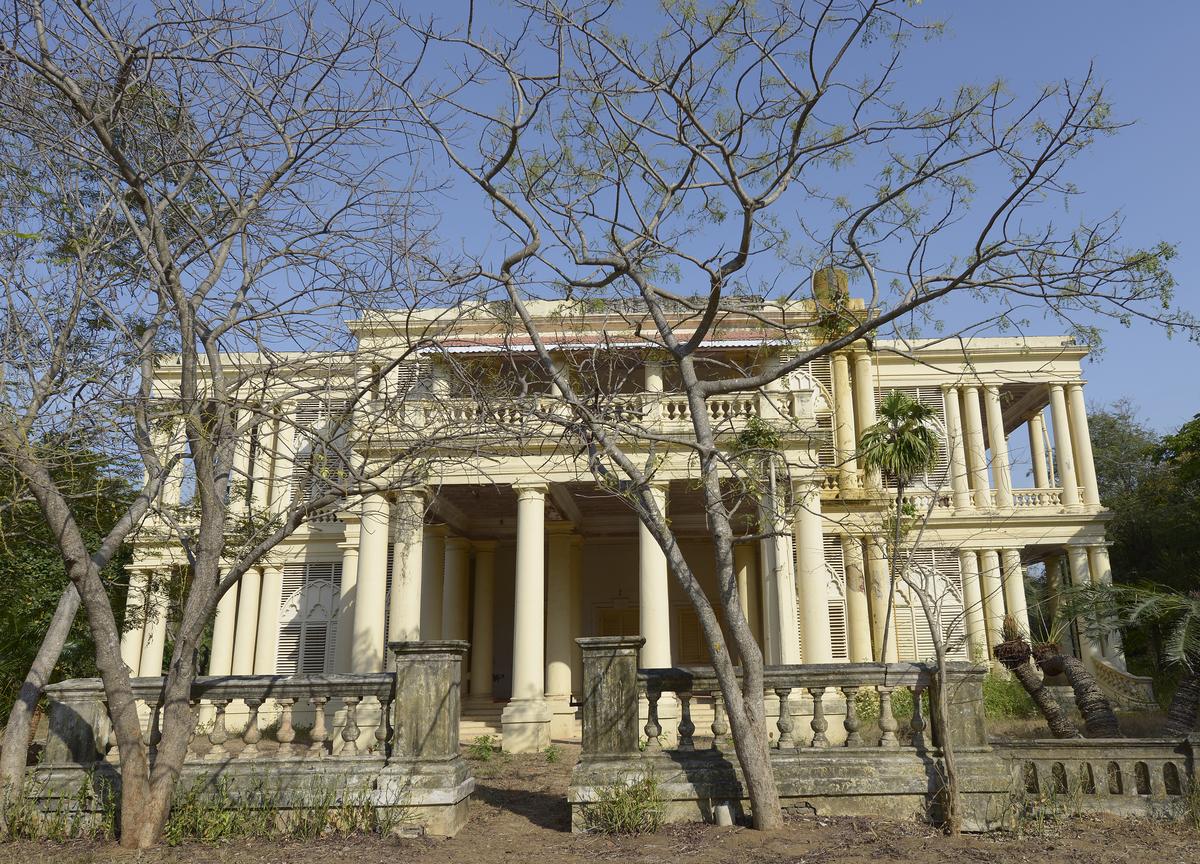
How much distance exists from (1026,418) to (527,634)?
18.1 metres

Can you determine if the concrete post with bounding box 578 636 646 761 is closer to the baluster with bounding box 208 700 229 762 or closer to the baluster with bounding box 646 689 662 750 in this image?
the baluster with bounding box 646 689 662 750

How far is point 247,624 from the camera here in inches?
853

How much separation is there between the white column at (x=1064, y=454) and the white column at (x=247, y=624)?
20.1 metres

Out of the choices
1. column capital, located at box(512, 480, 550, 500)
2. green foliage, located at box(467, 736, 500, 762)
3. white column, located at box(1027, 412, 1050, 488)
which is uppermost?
white column, located at box(1027, 412, 1050, 488)

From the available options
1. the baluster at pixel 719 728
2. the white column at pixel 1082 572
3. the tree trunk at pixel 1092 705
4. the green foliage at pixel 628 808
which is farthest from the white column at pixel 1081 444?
the green foliage at pixel 628 808

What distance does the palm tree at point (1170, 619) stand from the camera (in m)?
8.80

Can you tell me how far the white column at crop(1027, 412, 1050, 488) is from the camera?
23781 mm

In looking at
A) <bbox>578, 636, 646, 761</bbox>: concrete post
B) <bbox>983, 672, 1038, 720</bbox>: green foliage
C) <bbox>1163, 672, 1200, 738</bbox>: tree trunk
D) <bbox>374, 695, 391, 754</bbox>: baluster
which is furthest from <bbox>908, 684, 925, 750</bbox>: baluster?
<bbox>983, 672, 1038, 720</bbox>: green foliage

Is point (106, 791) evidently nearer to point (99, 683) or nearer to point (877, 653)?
point (99, 683)

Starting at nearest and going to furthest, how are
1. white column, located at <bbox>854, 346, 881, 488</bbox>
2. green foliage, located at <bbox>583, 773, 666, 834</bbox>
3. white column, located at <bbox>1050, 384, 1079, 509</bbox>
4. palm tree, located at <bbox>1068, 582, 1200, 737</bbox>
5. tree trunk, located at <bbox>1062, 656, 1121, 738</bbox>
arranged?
green foliage, located at <bbox>583, 773, 666, 834</bbox> → palm tree, located at <bbox>1068, 582, 1200, 737</bbox> → tree trunk, located at <bbox>1062, 656, 1121, 738</bbox> → white column, located at <bbox>854, 346, 881, 488</bbox> → white column, located at <bbox>1050, 384, 1079, 509</bbox>

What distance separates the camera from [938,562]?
22.2 metres

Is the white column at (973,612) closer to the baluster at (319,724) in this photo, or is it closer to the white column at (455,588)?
the white column at (455,588)

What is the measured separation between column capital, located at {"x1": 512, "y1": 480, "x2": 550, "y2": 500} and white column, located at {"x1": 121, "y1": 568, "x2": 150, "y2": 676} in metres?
6.75

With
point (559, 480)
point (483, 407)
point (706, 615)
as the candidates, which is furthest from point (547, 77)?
point (559, 480)
